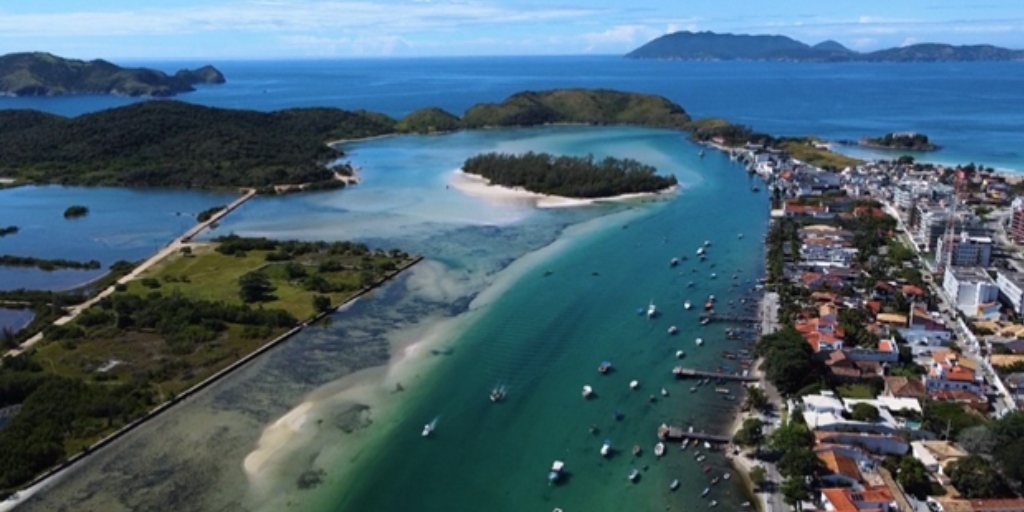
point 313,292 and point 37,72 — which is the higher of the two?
point 37,72

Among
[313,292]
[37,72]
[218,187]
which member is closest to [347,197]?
[218,187]

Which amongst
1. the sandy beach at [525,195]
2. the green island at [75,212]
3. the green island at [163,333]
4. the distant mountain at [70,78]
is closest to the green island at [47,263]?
the green island at [163,333]

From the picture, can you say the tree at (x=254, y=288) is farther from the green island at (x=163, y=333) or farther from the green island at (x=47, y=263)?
the green island at (x=47, y=263)

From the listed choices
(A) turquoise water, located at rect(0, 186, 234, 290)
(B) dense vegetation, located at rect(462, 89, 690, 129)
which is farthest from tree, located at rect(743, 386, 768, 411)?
(B) dense vegetation, located at rect(462, 89, 690, 129)

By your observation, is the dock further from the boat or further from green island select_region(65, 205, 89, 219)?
green island select_region(65, 205, 89, 219)

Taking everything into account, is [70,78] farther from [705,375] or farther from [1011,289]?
[1011,289]

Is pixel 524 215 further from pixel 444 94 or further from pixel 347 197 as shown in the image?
pixel 444 94

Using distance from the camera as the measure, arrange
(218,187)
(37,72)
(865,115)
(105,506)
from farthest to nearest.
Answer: (37,72) < (865,115) < (218,187) < (105,506)
